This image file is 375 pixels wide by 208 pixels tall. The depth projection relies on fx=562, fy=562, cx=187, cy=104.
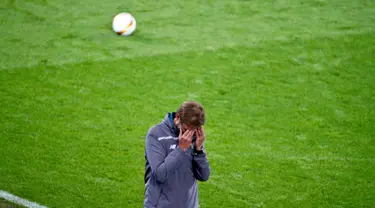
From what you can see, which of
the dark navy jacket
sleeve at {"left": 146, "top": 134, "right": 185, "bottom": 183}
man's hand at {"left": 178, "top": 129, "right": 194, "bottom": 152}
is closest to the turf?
the dark navy jacket

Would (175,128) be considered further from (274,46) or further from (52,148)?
(274,46)

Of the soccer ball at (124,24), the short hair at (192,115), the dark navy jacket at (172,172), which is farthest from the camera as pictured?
the soccer ball at (124,24)

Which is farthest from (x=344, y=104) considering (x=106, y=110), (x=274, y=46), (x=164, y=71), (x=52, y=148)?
(x=52, y=148)

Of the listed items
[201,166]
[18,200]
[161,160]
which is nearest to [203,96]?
[18,200]

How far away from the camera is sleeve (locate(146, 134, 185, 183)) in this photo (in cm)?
411

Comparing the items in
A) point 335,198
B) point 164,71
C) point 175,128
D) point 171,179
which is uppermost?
point 175,128

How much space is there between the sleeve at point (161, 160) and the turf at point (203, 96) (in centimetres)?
215

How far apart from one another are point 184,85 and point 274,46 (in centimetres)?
222

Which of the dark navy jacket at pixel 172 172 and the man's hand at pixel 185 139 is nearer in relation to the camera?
the man's hand at pixel 185 139

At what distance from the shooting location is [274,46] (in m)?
10.3

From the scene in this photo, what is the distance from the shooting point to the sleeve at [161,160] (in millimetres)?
4109

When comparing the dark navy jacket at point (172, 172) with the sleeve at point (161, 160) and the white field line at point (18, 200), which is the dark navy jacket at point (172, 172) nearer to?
the sleeve at point (161, 160)

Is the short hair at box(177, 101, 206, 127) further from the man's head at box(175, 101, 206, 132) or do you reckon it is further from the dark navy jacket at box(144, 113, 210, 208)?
the dark navy jacket at box(144, 113, 210, 208)

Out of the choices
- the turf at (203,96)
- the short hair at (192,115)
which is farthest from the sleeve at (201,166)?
the turf at (203,96)
